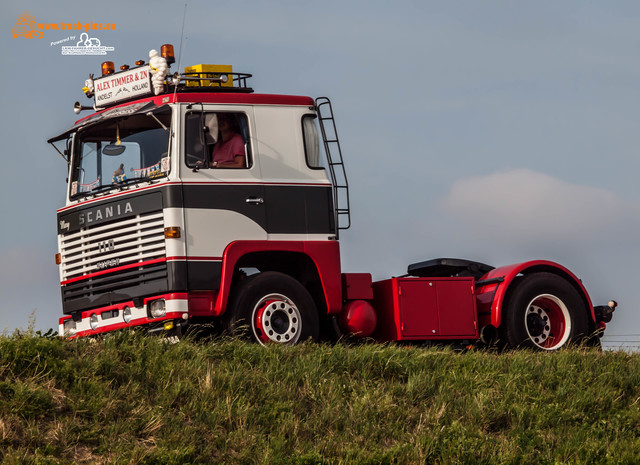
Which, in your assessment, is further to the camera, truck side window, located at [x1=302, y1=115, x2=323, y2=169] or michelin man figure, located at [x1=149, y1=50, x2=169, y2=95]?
truck side window, located at [x1=302, y1=115, x2=323, y2=169]

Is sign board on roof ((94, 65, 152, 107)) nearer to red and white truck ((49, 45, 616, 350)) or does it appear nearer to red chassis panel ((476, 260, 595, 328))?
red and white truck ((49, 45, 616, 350))

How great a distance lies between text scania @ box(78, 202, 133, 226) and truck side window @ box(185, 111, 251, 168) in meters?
0.96

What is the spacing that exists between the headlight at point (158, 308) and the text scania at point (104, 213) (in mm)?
1180

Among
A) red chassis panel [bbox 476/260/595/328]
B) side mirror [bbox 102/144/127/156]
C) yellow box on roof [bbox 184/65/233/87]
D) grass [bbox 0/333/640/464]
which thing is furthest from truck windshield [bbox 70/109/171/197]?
red chassis panel [bbox 476/260/595/328]

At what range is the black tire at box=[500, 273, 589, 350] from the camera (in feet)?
49.5

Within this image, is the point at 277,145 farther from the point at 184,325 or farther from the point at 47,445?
the point at 47,445

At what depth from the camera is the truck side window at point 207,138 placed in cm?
1341

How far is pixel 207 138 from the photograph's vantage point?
1349 centimetres

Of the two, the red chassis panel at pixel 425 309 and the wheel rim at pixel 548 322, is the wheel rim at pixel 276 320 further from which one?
the wheel rim at pixel 548 322

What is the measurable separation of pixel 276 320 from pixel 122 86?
3.79 metres

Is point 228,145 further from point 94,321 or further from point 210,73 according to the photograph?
point 94,321

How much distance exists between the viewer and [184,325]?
13.0 m

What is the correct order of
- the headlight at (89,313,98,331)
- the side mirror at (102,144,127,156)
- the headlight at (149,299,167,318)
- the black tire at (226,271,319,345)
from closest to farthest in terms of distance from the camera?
the headlight at (149,299,167,318), the black tire at (226,271,319,345), the headlight at (89,313,98,331), the side mirror at (102,144,127,156)

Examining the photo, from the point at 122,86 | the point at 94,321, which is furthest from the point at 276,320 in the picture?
the point at 122,86
